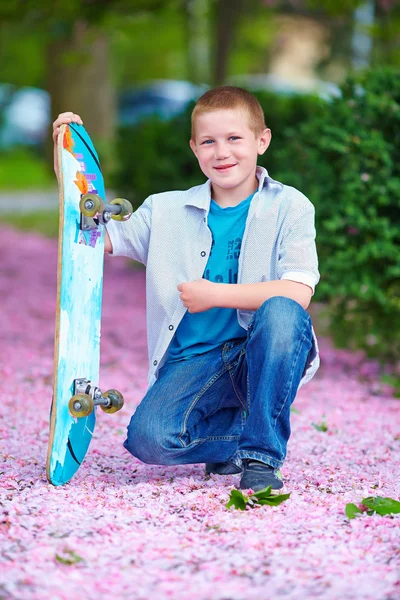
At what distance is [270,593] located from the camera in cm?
220

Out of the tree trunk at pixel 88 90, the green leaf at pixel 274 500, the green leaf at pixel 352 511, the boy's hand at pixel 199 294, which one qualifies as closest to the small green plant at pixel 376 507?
the green leaf at pixel 352 511

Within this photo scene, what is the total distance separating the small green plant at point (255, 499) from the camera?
2.75m

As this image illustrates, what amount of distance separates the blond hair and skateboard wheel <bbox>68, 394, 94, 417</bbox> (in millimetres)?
940

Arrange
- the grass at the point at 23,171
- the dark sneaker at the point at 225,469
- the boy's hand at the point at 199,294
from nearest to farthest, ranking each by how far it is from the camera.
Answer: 1. the boy's hand at the point at 199,294
2. the dark sneaker at the point at 225,469
3. the grass at the point at 23,171

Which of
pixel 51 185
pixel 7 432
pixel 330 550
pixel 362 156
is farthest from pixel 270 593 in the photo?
pixel 51 185

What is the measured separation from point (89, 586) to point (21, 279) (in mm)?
6661

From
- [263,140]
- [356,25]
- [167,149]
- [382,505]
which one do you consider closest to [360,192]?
[263,140]

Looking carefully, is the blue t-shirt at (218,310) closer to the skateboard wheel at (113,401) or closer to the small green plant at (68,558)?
the skateboard wheel at (113,401)

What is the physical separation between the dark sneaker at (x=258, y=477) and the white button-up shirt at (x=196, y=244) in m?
0.31

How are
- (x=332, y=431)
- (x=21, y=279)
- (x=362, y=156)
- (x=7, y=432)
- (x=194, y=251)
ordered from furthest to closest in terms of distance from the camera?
(x=21, y=279) → (x=362, y=156) → (x=332, y=431) → (x=7, y=432) → (x=194, y=251)

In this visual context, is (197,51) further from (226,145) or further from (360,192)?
(226,145)

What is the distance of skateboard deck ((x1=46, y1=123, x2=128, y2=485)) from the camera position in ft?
9.32

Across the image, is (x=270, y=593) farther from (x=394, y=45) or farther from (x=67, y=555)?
(x=394, y=45)

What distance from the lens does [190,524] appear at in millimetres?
2619
